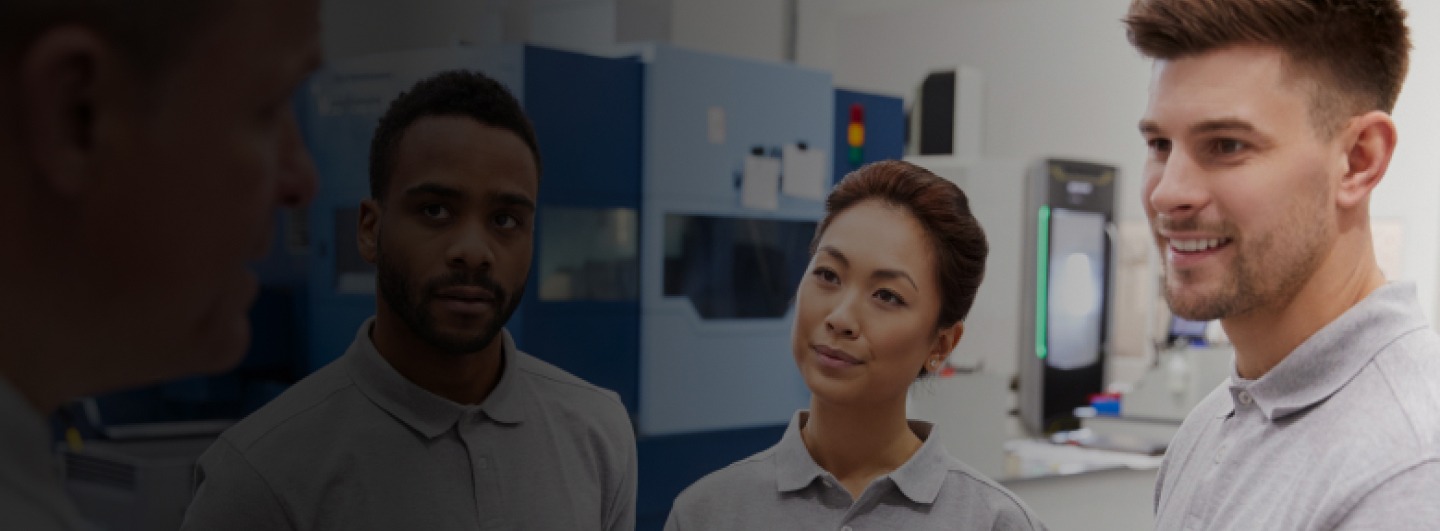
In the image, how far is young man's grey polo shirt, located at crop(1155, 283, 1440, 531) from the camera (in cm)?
125

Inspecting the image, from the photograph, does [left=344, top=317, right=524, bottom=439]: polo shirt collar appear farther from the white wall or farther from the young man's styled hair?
the white wall

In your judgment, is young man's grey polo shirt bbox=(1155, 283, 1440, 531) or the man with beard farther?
young man's grey polo shirt bbox=(1155, 283, 1440, 531)

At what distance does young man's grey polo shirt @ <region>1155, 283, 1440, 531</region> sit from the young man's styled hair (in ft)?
0.82

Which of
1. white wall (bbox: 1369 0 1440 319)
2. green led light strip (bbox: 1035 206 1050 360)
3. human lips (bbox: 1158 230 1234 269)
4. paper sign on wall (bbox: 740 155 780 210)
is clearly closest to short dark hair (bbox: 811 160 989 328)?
human lips (bbox: 1158 230 1234 269)

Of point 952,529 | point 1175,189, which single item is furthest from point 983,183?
point 952,529

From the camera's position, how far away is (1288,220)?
1384 mm

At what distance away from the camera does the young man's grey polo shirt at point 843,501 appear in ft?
4.24

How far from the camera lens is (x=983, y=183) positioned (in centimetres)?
397

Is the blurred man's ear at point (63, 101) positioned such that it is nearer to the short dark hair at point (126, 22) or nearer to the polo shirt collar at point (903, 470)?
the short dark hair at point (126, 22)

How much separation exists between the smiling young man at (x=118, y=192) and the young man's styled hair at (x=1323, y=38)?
1.23 metres

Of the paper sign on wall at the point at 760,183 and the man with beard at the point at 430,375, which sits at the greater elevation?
the paper sign on wall at the point at 760,183

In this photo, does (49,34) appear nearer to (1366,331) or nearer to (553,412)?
(553,412)

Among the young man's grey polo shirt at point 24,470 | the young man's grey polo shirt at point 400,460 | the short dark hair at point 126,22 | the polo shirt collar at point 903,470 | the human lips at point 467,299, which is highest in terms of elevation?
the short dark hair at point 126,22

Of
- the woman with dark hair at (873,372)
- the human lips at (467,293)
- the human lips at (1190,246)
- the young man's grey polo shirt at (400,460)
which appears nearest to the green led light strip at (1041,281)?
the human lips at (1190,246)
